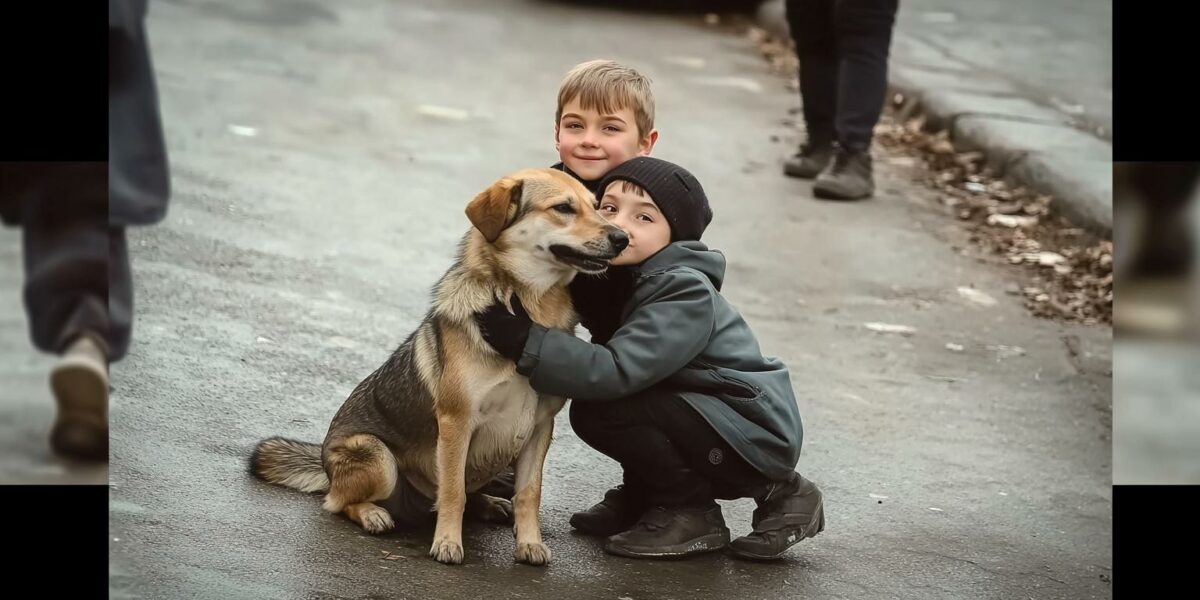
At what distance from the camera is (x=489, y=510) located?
390cm

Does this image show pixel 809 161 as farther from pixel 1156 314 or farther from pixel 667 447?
pixel 1156 314

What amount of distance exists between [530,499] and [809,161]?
4886mm

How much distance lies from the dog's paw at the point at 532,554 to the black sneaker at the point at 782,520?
0.54 meters

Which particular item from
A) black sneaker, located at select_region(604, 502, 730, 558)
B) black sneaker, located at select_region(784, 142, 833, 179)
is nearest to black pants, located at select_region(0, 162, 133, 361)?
black sneaker, located at select_region(604, 502, 730, 558)

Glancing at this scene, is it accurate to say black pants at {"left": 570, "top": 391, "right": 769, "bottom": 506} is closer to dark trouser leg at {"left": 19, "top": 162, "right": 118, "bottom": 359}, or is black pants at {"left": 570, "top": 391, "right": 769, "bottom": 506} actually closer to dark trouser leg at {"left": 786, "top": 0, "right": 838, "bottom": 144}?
dark trouser leg at {"left": 19, "top": 162, "right": 118, "bottom": 359}

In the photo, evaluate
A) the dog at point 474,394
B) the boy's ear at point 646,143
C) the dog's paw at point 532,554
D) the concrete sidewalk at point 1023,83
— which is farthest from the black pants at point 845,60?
the dog's paw at point 532,554

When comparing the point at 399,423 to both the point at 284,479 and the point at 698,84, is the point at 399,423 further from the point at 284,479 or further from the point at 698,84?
the point at 698,84

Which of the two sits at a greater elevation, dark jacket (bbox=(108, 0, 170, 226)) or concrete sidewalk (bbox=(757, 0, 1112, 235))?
dark jacket (bbox=(108, 0, 170, 226))

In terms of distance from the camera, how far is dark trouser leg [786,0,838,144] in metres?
7.58

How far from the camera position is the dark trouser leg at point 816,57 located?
7.58 m

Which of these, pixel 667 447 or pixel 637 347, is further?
pixel 667 447

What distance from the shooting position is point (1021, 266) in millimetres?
6949

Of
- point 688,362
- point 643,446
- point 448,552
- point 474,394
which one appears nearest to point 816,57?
point 688,362

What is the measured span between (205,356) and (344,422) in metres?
1.19
